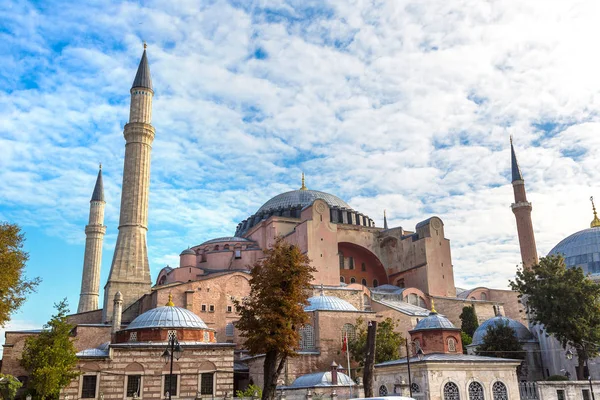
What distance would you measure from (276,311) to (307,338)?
9.24 meters

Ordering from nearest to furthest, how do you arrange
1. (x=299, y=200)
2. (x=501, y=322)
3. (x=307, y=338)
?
(x=307, y=338), (x=501, y=322), (x=299, y=200)

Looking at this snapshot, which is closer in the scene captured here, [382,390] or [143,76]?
[382,390]

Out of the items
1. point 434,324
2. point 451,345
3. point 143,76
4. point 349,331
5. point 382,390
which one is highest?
point 143,76

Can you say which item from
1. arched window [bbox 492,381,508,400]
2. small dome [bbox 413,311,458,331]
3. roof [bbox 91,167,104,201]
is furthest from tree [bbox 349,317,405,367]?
roof [bbox 91,167,104,201]

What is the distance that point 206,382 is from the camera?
2053 centimetres

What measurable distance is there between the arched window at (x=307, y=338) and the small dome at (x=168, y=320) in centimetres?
516

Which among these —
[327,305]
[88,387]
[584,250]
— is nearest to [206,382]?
[88,387]

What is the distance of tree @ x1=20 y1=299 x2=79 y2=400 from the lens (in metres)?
18.5

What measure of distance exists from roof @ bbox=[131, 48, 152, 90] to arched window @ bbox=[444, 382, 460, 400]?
2485cm

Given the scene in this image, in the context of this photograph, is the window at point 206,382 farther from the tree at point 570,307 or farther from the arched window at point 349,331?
the tree at point 570,307

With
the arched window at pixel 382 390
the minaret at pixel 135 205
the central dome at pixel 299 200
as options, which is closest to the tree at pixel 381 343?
the arched window at pixel 382 390

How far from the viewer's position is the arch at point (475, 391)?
1950 centimetres

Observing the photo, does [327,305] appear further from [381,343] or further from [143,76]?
[143,76]

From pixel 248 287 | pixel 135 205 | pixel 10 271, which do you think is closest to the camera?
pixel 10 271
